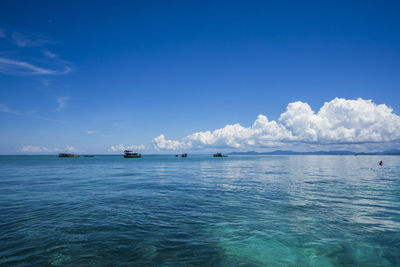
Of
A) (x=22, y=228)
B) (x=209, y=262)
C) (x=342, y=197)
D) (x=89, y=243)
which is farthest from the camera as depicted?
(x=342, y=197)

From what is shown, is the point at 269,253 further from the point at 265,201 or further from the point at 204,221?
the point at 265,201

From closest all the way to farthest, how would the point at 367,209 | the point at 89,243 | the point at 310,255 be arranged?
the point at 310,255 → the point at 89,243 → the point at 367,209

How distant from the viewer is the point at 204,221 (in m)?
12.5

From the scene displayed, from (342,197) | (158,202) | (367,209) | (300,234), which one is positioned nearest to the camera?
(300,234)

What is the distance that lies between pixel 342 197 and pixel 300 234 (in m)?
12.3

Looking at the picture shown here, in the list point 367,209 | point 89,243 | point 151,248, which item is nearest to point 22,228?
point 89,243

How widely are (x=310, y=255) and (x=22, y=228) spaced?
47.0ft

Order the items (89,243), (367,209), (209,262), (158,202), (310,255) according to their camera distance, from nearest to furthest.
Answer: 1. (209,262)
2. (310,255)
3. (89,243)
4. (367,209)
5. (158,202)

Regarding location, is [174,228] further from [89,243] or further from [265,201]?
[265,201]

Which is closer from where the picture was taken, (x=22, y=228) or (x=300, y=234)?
(x=300, y=234)

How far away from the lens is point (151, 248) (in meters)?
8.86

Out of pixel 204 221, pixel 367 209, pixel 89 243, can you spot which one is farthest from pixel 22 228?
pixel 367 209

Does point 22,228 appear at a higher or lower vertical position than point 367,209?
higher

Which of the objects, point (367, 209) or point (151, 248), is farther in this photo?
point (367, 209)
